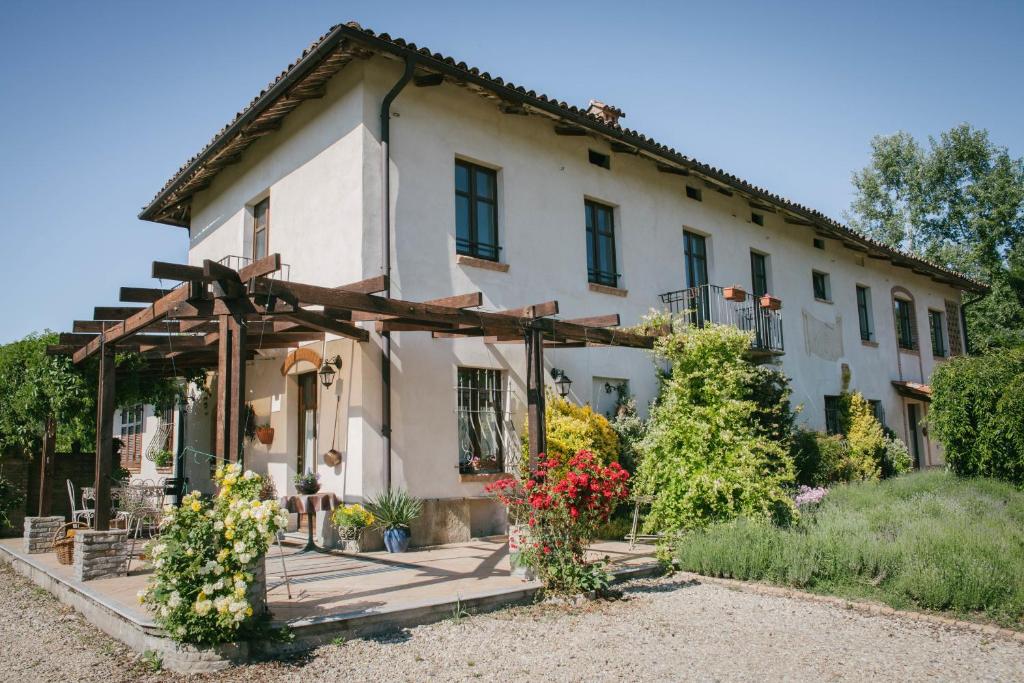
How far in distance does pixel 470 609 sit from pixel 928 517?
5759 millimetres

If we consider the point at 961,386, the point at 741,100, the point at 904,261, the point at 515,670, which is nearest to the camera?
the point at 515,670

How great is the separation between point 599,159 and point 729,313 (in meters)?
3.86

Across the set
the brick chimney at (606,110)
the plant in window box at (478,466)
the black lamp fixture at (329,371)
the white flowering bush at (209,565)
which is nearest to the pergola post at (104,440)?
the black lamp fixture at (329,371)

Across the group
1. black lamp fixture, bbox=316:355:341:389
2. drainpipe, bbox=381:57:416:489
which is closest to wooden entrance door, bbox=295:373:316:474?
black lamp fixture, bbox=316:355:341:389

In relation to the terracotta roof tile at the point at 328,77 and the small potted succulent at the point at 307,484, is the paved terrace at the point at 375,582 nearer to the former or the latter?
the small potted succulent at the point at 307,484

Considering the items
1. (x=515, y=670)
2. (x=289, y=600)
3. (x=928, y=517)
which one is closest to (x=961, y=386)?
(x=928, y=517)

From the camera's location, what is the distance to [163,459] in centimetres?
1354

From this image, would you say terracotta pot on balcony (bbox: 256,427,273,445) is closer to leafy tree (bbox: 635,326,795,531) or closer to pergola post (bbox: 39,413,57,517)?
pergola post (bbox: 39,413,57,517)

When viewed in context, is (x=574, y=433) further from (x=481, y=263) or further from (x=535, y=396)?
(x=481, y=263)

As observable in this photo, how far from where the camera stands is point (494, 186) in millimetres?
10875

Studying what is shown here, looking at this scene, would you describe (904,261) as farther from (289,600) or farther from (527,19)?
(289,600)

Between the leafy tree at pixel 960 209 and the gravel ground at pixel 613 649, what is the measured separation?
26.4 metres

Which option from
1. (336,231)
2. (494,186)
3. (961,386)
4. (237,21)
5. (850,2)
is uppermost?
(850,2)

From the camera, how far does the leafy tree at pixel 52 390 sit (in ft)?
31.3
